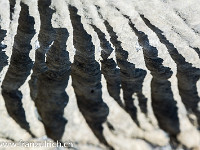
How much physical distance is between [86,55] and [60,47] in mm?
171

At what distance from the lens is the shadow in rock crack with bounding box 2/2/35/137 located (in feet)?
5.02

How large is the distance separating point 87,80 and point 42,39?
0.43 m

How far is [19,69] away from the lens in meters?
1.71

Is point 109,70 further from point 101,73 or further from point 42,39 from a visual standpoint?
point 42,39

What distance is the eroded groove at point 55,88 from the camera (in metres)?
1.46

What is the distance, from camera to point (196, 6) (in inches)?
78.5

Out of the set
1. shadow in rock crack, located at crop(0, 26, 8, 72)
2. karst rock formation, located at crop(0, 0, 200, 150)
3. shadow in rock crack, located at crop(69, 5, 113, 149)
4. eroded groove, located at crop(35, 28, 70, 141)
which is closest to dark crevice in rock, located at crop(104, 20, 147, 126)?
A: karst rock formation, located at crop(0, 0, 200, 150)

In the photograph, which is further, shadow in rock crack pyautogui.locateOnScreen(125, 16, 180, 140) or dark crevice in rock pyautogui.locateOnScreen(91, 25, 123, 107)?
dark crevice in rock pyautogui.locateOnScreen(91, 25, 123, 107)

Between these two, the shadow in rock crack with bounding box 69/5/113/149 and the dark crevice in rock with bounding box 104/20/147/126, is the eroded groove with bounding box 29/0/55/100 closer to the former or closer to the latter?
the shadow in rock crack with bounding box 69/5/113/149

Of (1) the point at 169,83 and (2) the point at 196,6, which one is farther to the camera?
(2) the point at 196,6

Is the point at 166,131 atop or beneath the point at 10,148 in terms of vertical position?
atop

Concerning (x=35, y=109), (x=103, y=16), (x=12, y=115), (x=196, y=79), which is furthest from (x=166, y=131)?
(x=103, y=16)

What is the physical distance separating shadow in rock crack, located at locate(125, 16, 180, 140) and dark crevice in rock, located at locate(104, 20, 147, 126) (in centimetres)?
6

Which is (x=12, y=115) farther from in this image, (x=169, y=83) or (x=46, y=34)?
(x=169, y=83)
